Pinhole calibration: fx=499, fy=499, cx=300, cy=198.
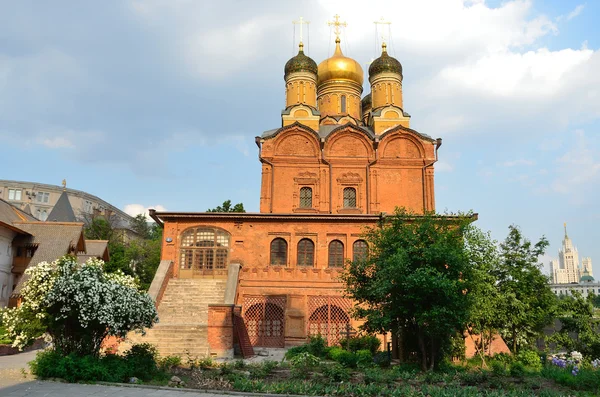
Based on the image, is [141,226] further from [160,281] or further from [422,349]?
[422,349]

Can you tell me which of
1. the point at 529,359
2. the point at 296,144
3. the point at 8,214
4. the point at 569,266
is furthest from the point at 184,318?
the point at 569,266

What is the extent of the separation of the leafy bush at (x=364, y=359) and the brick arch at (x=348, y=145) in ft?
49.2

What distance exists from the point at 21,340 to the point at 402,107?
26210 mm

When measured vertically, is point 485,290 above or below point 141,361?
above

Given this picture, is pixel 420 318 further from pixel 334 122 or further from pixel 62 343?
pixel 334 122

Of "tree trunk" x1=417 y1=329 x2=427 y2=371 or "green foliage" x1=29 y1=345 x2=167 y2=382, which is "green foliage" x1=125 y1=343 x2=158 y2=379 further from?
"tree trunk" x1=417 y1=329 x2=427 y2=371

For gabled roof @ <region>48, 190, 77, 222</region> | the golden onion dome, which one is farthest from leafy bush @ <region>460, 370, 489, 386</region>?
gabled roof @ <region>48, 190, 77, 222</region>

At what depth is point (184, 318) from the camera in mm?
18812

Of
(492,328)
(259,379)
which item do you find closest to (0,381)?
(259,379)

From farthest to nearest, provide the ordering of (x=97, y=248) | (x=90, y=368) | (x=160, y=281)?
(x=97, y=248) → (x=160, y=281) → (x=90, y=368)

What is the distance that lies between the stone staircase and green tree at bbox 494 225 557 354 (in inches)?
385

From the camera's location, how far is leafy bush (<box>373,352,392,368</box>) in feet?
46.7

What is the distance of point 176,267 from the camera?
22.1 metres

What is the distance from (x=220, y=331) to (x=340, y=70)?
22.2 m
